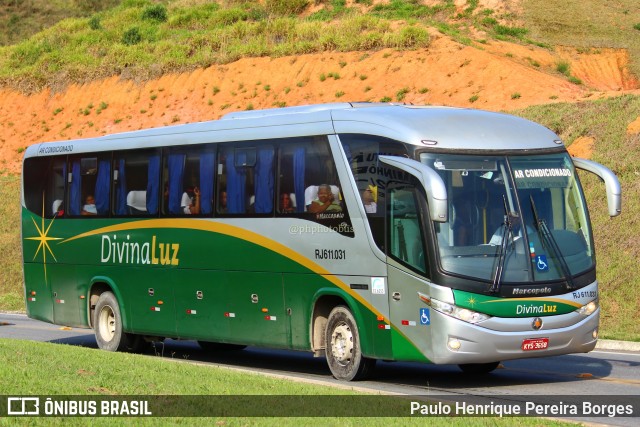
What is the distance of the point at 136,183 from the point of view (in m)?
18.8

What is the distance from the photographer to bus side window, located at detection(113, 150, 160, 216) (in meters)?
18.4

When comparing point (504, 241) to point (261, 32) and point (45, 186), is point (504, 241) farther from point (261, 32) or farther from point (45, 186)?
point (261, 32)

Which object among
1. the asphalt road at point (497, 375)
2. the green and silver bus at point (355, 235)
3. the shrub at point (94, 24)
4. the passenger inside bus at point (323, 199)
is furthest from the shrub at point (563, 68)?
the passenger inside bus at point (323, 199)

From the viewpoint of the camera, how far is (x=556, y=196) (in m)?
14.2

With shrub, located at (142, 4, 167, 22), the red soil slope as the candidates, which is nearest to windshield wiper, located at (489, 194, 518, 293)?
the red soil slope

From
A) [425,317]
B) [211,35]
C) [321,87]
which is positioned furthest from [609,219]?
[211,35]

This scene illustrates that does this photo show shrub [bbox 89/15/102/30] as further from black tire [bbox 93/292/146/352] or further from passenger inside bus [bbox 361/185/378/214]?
passenger inside bus [bbox 361/185/378/214]

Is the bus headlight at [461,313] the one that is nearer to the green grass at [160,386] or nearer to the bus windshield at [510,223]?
the bus windshield at [510,223]

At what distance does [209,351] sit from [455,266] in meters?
8.09

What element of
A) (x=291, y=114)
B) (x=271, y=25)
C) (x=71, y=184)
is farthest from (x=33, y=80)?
(x=291, y=114)

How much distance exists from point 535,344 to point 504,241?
51.2 inches

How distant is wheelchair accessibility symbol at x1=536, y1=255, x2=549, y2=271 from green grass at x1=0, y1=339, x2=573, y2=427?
2.93 m

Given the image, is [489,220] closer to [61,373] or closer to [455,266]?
[455,266]

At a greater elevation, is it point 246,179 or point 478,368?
point 246,179
